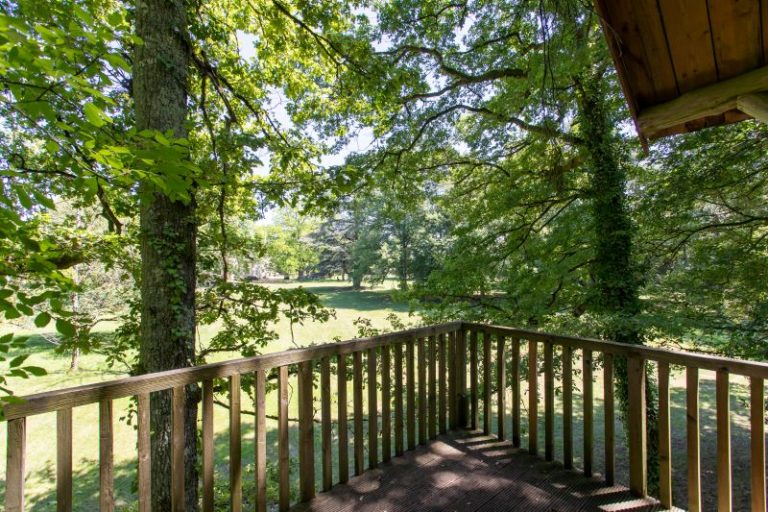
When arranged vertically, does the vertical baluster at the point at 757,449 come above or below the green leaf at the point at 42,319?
below

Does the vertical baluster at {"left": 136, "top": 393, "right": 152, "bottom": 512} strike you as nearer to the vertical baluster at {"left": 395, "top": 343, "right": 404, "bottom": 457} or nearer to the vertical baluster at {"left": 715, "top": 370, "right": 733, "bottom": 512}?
the vertical baluster at {"left": 395, "top": 343, "right": 404, "bottom": 457}

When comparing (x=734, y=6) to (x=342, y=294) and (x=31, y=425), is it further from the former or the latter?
(x=342, y=294)

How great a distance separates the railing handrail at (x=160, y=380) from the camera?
125 centimetres

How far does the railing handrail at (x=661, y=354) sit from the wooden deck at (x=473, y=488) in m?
0.82

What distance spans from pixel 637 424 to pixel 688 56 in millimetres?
1951

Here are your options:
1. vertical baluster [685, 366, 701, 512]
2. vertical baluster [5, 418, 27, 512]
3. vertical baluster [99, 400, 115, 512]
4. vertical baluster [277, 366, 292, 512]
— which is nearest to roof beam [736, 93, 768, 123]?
vertical baluster [685, 366, 701, 512]

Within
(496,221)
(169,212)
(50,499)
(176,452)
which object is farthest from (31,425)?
(496,221)

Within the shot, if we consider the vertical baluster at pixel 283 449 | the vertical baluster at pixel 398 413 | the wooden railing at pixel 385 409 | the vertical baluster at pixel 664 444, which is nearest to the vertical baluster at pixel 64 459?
the wooden railing at pixel 385 409

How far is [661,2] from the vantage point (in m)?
1.56

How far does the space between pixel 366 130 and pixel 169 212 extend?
4.17 metres

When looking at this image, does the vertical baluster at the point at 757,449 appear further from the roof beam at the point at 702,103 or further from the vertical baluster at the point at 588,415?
the roof beam at the point at 702,103

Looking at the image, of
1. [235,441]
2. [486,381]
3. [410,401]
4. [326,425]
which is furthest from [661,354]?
[235,441]

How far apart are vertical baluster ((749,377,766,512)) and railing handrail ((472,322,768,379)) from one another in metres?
0.06

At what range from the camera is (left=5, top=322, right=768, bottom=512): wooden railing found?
55.7 inches
